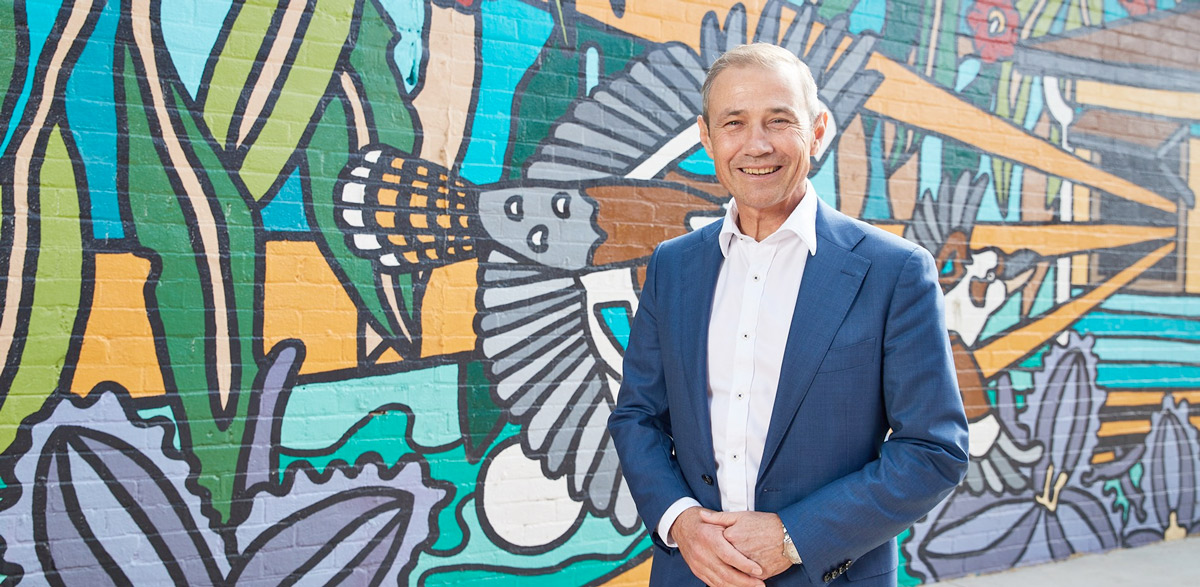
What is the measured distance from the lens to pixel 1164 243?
514 cm

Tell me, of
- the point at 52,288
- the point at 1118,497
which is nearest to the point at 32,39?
the point at 52,288

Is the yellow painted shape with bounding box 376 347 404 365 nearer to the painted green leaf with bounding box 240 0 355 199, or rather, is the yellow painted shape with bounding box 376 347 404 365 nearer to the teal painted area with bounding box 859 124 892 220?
the painted green leaf with bounding box 240 0 355 199

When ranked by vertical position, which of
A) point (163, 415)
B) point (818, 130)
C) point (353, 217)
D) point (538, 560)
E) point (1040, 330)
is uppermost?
point (818, 130)

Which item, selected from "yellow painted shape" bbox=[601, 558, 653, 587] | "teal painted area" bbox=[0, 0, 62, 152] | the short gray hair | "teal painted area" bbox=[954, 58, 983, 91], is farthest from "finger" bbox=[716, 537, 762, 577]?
"teal painted area" bbox=[954, 58, 983, 91]

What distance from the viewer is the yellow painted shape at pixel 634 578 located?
152 inches

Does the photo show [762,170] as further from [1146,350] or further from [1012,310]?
[1146,350]

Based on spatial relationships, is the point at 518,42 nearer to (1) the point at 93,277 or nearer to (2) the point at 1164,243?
(1) the point at 93,277

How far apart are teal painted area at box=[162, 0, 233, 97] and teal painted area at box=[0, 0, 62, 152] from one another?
35cm

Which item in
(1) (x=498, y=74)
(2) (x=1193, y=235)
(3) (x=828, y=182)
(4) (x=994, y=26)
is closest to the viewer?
(1) (x=498, y=74)

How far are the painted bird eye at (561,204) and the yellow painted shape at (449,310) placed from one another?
15.8 inches

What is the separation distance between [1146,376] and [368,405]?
421 cm

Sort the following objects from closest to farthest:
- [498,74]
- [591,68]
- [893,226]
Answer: [498,74]
[591,68]
[893,226]

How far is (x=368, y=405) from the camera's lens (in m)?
3.44

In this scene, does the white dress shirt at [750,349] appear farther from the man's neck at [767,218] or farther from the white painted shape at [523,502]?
the white painted shape at [523,502]
